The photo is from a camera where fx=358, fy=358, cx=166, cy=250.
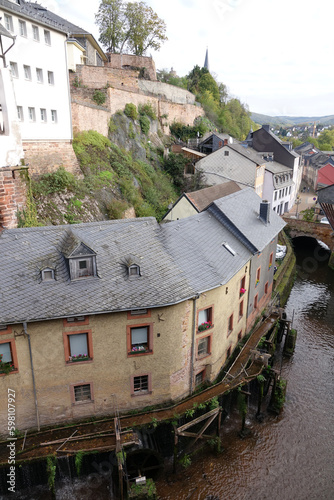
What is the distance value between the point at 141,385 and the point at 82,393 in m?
2.82

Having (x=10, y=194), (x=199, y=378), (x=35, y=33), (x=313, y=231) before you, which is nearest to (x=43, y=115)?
(x=35, y=33)

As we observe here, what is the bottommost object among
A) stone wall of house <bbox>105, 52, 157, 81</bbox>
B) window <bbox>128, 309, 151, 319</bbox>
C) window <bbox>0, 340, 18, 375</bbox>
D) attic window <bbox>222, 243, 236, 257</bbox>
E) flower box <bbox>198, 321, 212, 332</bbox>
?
flower box <bbox>198, 321, 212, 332</bbox>

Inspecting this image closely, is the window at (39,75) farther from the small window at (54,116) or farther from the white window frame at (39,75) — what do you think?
the small window at (54,116)

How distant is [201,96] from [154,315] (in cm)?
7326

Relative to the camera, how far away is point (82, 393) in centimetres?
1673

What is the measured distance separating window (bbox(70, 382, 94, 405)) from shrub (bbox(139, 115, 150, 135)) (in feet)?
125

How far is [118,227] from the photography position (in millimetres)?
17750

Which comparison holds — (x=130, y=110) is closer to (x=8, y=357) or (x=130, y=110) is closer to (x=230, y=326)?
(x=230, y=326)

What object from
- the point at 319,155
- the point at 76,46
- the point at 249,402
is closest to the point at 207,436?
the point at 249,402

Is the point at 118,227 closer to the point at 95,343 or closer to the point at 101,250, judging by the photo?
the point at 101,250

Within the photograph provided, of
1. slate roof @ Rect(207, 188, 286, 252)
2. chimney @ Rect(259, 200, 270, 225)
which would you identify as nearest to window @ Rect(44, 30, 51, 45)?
slate roof @ Rect(207, 188, 286, 252)

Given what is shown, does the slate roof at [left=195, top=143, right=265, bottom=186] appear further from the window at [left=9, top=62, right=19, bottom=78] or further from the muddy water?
the window at [left=9, top=62, right=19, bottom=78]

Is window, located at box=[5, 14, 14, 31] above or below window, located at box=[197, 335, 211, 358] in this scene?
above

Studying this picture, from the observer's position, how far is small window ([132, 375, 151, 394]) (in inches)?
683
